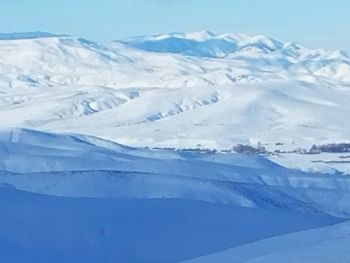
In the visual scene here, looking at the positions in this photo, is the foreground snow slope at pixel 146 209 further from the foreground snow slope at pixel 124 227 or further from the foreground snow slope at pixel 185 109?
the foreground snow slope at pixel 185 109

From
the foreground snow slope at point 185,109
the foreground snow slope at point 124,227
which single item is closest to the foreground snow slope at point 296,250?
the foreground snow slope at point 124,227

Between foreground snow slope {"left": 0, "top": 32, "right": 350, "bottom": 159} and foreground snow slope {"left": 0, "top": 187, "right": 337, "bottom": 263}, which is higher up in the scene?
foreground snow slope {"left": 0, "top": 187, "right": 337, "bottom": 263}

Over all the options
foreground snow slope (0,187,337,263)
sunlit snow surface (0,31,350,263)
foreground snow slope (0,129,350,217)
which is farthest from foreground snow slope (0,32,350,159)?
foreground snow slope (0,187,337,263)

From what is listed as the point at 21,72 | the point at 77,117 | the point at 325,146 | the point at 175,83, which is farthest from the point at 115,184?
the point at 21,72

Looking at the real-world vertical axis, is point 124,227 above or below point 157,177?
above

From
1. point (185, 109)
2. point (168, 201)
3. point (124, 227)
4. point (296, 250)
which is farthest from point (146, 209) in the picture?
point (185, 109)

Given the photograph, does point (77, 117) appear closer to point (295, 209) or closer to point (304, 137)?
point (304, 137)

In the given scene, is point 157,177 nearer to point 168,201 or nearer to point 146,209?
point 168,201

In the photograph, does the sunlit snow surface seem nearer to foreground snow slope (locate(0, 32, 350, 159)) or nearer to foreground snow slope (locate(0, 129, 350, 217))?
foreground snow slope (locate(0, 129, 350, 217))

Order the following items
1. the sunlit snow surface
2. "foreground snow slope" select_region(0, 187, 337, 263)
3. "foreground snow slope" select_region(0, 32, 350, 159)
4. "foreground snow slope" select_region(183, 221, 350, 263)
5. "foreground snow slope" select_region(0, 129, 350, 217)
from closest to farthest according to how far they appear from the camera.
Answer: "foreground snow slope" select_region(183, 221, 350, 263) < "foreground snow slope" select_region(0, 187, 337, 263) < the sunlit snow surface < "foreground snow slope" select_region(0, 129, 350, 217) < "foreground snow slope" select_region(0, 32, 350, 159)

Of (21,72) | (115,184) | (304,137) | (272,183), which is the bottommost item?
(21,72)

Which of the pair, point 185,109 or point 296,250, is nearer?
point 296,250
